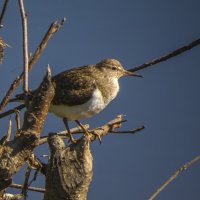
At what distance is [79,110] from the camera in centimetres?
554

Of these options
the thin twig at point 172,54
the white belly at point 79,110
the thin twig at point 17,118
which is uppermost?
the thin twig at point 172,54

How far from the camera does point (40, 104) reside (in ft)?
7.62

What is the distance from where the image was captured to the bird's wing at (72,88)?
5.42m

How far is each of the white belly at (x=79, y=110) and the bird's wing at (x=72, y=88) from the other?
0.05 metres

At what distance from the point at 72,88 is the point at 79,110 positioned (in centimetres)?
25

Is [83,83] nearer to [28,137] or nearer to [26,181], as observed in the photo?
[26,181]

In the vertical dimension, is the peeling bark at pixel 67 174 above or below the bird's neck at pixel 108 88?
above

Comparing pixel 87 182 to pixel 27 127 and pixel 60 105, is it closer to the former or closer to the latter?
pixel 27 127

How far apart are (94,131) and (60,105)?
1.75 metres

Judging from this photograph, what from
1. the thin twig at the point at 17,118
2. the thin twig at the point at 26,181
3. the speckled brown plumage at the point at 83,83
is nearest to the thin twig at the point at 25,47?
the thin twig at the point at 17,118

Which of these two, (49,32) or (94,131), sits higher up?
(49,32)

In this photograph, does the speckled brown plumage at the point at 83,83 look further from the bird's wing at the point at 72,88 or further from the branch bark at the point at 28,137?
the branch bark at the point at 28,137

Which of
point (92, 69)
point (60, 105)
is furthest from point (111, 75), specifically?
point (60, 105)

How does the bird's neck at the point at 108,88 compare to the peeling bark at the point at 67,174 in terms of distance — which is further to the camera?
the bird's neck at the point at 108,88
